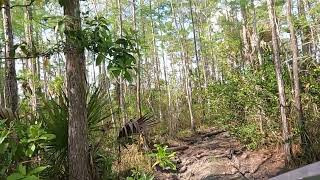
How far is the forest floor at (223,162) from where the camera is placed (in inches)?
319

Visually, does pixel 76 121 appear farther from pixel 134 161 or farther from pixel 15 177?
pixel 134 161

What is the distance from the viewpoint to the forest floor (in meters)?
8.10

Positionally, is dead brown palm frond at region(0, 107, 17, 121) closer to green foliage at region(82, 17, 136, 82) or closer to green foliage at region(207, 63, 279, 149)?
green foliage at region(82, 17, 136, 82)

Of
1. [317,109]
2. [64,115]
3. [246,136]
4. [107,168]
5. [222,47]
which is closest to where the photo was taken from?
[64,115]

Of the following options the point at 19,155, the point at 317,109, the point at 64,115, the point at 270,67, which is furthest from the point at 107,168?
the point at 270,67

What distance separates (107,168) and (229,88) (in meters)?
6.22

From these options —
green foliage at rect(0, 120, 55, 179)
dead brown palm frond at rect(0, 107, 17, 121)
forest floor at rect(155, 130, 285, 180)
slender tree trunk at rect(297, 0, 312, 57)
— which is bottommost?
forest floor at rect(155, 130, 285, 180)

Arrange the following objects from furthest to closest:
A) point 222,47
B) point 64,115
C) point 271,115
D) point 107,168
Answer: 1. point 222,47
2. point 271,115
3. point 107,168
4. point 64,115

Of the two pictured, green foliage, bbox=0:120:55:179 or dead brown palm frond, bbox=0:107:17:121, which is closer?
green foliage, bbox=0:120:55:179

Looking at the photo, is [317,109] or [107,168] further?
[317,109]

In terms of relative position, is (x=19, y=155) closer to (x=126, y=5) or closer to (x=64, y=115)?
(x=64, y=115)

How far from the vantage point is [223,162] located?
358 inches

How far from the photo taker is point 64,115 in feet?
14.3

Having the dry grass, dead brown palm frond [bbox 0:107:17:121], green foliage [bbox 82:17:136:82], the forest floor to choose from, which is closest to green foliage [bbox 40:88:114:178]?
dead brown palm frond [bbox 0:107:17:121]
